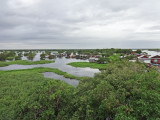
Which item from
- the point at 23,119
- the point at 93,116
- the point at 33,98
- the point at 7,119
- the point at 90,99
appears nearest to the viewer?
the point at 93,116

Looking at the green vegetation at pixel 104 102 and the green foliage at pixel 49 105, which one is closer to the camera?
the green vegetation at pixel 104 102

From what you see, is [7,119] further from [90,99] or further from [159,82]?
[159,82]

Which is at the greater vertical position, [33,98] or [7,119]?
[33,98]

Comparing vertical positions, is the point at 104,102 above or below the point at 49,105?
above

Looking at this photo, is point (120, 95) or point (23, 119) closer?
point (120, 95)

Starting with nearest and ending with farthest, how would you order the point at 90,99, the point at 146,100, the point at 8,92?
the point at 146,100 → the point at 90,99 → the point at 8,92

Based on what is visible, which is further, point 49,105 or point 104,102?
point 49,105

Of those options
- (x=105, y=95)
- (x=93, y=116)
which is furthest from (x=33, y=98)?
(x=105, y=95)

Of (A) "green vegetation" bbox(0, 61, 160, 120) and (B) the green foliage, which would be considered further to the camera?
(B) the green foliage

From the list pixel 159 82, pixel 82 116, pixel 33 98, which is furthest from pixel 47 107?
pixel 159 82

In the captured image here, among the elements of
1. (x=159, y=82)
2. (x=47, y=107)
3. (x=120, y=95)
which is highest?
(x=159, y=82)
